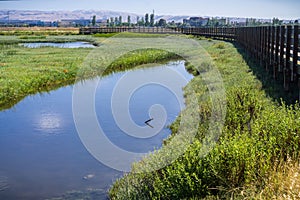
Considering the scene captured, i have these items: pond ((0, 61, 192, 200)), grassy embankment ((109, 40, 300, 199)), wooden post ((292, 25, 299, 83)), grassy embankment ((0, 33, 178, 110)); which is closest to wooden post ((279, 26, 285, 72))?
wooden post ((292, 25, 299, 83))

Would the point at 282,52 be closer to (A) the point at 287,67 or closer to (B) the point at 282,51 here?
(B) the point at 282,51

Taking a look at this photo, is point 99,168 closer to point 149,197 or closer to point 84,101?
point 149,197

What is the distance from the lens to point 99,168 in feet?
37.0

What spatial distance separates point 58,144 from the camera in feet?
43.9

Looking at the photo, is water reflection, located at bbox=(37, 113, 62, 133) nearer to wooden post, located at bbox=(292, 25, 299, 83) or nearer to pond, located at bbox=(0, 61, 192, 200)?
pond, located at bbox=(0, 61, 192, 200)

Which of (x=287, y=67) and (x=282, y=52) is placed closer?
(x=287, y=67)

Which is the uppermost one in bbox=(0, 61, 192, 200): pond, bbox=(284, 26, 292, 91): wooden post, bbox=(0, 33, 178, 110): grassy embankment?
bbox=(284, 26, 292, 91): wooden post

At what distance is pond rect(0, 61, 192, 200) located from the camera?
33.1 ft

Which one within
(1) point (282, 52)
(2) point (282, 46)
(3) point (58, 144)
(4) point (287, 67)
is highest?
(2) point (282, 46)

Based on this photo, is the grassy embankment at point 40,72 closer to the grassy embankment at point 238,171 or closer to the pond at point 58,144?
the pond at point 58,144

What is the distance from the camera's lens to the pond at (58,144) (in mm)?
10094

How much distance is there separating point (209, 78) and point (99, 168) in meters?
9.87

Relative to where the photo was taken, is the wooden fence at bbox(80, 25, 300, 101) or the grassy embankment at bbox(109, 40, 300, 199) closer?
the grassy embankment at bbox(109, 40, 300, 199)

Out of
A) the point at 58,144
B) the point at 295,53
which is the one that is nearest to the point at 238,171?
the point at 295,53
